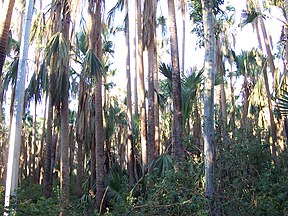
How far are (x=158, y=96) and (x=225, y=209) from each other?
38.3 ft

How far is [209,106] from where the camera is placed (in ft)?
27.1

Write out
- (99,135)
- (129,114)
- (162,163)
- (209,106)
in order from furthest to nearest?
(129,114), (99,135), (162,163), (209,106)

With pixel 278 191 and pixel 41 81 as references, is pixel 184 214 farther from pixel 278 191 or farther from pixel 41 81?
pixel 41 81

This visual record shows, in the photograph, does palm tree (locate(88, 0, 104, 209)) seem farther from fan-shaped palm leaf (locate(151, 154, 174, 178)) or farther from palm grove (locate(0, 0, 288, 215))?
fan-shaped palm leaf (locate(151, 154, 174, 178))

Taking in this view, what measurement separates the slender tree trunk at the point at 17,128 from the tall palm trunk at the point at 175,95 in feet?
15.5

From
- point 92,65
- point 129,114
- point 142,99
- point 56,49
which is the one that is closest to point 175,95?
point 92,65

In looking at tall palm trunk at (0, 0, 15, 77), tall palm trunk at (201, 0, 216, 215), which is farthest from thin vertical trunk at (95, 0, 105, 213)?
tall palm trunk at (201, 0, 216, 215)

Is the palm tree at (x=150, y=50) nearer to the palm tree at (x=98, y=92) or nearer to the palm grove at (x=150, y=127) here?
the palm grove at (x=150, y=127)

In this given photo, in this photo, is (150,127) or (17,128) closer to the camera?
(17,128)

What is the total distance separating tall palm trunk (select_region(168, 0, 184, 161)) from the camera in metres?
11.8

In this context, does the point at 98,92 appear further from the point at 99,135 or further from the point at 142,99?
the point at 142,99

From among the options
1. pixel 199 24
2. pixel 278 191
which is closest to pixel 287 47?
pixel 199 24

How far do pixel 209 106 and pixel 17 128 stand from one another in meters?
4.43

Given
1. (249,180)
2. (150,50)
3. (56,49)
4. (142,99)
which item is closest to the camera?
(249,180)
